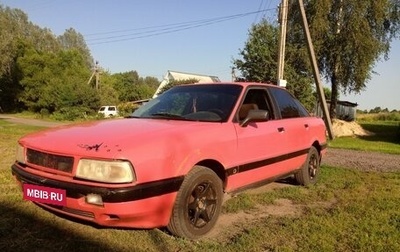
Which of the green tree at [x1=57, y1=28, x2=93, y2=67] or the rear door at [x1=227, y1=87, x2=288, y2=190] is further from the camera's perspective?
the green tree at [x1=57, y1=28, x2=93, y2=67]

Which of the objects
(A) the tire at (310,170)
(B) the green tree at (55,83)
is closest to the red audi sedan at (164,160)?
(A) the tire at (310,170)

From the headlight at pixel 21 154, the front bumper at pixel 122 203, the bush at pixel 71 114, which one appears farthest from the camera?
the bush at pixel 71 114

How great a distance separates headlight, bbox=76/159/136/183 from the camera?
10.7ft

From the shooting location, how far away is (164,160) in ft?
11.5

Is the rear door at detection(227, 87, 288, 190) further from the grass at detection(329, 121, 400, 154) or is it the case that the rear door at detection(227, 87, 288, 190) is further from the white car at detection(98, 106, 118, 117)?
the white car at detection(98, 106, 118, 117)

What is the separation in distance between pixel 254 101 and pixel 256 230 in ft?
5.83

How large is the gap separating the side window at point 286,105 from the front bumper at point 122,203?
2.66m

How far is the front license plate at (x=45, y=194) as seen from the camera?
132 inches

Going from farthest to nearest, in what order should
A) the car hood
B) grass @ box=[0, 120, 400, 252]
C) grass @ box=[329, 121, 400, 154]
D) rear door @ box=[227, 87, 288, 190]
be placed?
grass @ box=[329, 121, 400, 154]
rear door @ box=[227, 87, 288, 190]
grass @ box=[0, 120, 400, 252]
the car hood

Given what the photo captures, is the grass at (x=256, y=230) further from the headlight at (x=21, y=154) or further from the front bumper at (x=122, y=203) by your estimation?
the headlight at (x=21, y=154)

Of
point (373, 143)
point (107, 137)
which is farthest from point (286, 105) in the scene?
point (373, 143)

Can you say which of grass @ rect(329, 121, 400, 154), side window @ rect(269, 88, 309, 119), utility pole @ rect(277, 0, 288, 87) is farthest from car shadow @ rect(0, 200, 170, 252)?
grass @ rect(329, 121, 400, 154)

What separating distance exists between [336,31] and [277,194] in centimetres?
2192

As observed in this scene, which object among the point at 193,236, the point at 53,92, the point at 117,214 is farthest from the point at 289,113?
the point at 53,92
